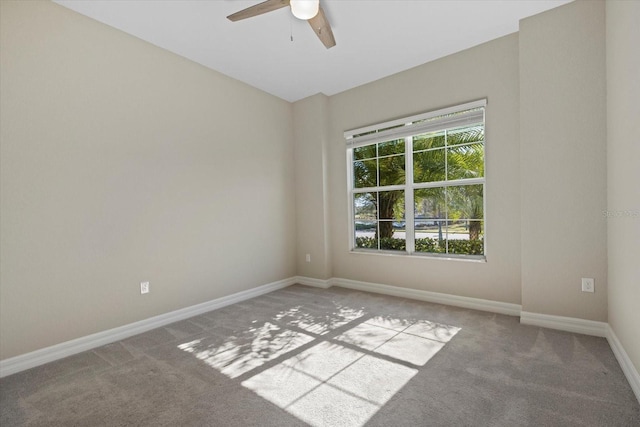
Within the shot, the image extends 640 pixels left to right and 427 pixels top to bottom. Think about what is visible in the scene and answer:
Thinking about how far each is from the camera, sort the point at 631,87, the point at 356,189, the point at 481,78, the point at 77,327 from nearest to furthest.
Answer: the point at 631,87 → the point at 77,327 → the point at 481,78 → the point at 356,189

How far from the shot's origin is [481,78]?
3.21 meters

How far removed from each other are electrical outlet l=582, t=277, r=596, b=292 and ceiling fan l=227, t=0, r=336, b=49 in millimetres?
2965

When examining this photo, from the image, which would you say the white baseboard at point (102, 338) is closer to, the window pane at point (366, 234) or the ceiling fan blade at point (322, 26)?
the window pane at point (366, 234)

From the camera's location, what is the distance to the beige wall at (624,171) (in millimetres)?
1813

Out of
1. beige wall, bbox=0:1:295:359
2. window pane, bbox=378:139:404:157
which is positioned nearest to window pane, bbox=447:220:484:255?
window pane, bbox=378:139:404:157

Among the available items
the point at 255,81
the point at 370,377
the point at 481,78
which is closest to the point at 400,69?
the point at 481,78

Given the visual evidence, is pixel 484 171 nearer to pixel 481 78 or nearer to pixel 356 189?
pixel 481 78

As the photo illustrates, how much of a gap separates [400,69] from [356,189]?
5.35 ft

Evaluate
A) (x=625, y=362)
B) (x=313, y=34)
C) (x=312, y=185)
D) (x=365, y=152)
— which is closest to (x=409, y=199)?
(x=365, y=152)

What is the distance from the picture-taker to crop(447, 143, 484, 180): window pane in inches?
131

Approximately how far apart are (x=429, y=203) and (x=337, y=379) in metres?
2.42

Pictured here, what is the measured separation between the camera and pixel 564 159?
2631 millimetres

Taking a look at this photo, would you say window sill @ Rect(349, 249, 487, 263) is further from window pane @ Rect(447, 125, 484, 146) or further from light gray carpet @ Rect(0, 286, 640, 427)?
window pane @ Rect(447, 125, 484, 146)

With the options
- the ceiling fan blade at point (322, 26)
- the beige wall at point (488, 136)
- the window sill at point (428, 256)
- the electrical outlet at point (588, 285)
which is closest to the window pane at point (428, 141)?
the beige wall at point (488, 136)
